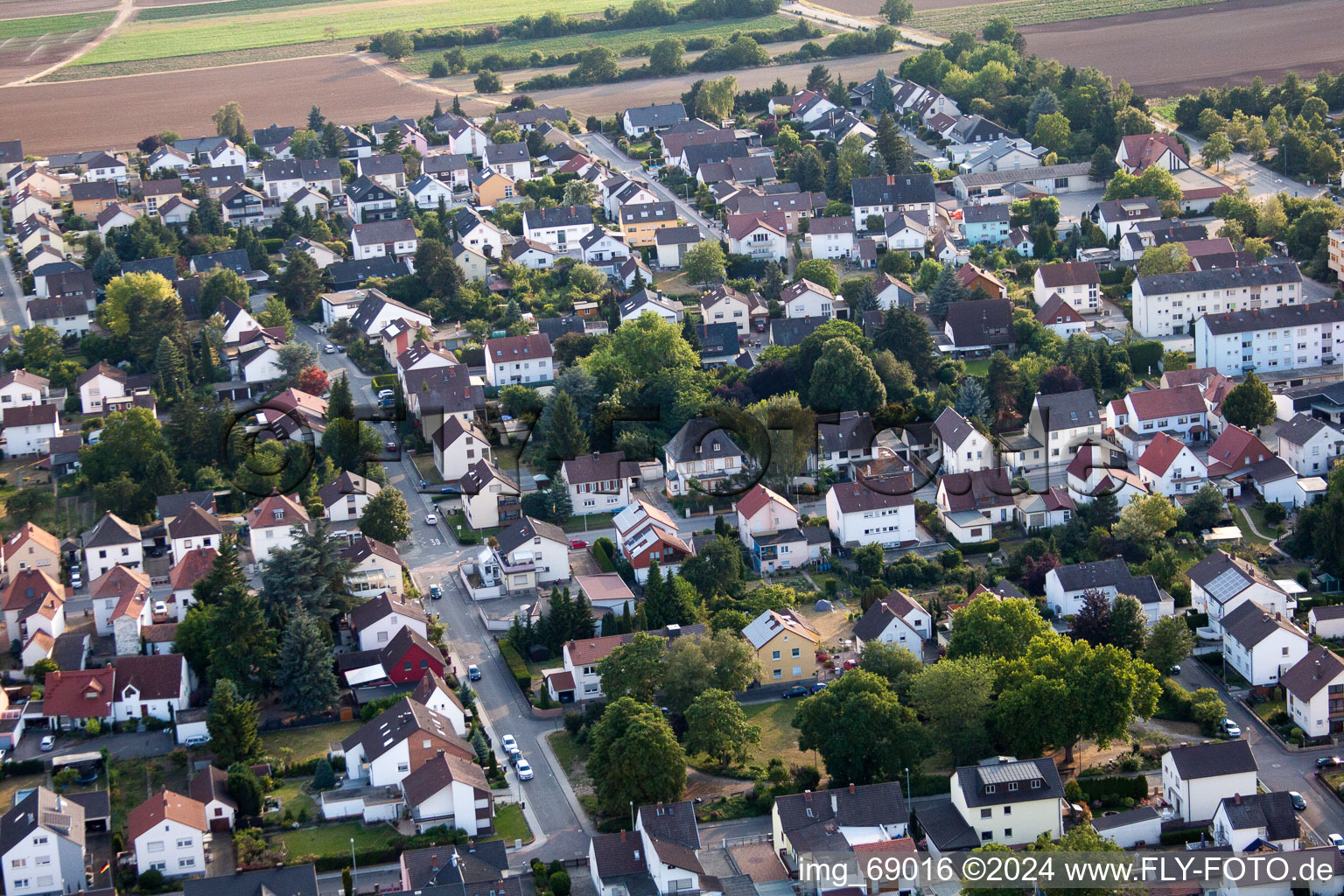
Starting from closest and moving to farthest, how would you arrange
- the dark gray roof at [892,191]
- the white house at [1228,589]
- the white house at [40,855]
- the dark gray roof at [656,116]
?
the white house at [40,855] < the white house at [1228,589] < the dark gray roof at [892,191] < the dark gray roof at [656,116]

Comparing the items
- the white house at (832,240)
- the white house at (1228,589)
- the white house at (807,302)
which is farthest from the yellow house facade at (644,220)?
the white house at (1228,589)

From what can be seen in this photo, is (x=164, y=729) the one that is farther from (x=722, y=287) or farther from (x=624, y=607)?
(x=722, y=287)

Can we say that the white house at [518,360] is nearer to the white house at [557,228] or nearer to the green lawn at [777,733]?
the white house at [557,228]

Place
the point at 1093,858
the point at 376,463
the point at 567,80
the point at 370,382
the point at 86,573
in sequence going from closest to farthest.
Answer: the point at 1093,858 < the point at 86,573 < the point at 376,463 < the point at 370,382 < the point at 567,80

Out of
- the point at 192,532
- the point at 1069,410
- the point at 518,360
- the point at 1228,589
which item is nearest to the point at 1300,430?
the point at 1069,410

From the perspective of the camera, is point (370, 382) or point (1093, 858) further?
point (370, 382)

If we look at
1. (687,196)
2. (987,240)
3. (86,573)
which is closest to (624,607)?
(86,573)
